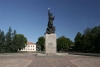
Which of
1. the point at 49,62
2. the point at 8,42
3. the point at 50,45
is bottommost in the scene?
the point at 49,62

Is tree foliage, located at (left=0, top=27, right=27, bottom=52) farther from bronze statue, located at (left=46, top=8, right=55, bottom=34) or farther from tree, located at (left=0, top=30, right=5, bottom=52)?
bronze statue, located at (left=46, top=8, right=55, bottom=34)

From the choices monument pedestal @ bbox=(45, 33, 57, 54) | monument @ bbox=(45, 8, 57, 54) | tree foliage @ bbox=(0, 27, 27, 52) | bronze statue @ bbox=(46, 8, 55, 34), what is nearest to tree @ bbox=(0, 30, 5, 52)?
tree foliage @ bbox=(0, 27, 27, 52)

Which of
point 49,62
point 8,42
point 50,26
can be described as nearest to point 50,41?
point 50,26

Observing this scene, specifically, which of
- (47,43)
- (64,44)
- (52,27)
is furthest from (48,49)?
(64,44)

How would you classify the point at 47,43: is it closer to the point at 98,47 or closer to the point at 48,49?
the point at 48,49

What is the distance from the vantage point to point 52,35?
2825 cm

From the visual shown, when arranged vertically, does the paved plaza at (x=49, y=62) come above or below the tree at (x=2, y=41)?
below

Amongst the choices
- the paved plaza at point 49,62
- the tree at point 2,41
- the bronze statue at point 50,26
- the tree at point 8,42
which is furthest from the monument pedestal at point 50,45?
the tree at point 8,42

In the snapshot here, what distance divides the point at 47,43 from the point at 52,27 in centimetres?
343

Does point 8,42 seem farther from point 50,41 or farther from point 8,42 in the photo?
point 50,41

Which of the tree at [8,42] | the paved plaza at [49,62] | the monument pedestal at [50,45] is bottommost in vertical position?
the paved plaza at [49,62]

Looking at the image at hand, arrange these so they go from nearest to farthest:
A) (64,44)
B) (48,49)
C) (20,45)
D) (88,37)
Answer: (48,49)
(88,37)
(20,45)
(64,44)

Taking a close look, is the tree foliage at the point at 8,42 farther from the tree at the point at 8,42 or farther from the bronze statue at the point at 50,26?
the bronze statue at the point at 50,26

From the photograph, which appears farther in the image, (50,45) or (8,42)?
(8,42)
